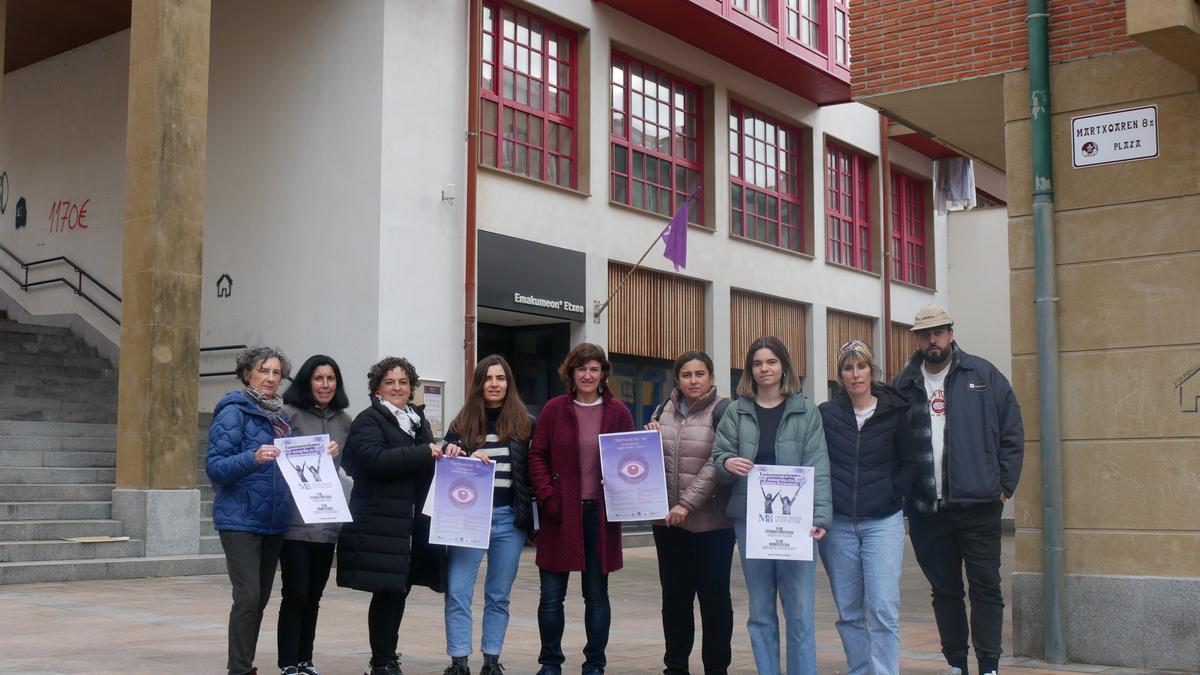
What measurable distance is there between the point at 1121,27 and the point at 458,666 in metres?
5.74

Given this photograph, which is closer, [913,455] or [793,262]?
[913,455]

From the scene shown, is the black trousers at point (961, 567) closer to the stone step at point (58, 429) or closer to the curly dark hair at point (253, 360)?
the curly dark hair at point (253, 360)

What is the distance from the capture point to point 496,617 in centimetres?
713

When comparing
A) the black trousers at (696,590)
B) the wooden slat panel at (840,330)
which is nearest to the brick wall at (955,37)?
the black trousers at (696,590)

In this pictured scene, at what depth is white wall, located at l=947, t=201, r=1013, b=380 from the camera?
27.8 meters

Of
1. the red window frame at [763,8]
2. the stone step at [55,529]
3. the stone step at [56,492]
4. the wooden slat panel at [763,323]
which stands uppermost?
the red window frame at [763,8]

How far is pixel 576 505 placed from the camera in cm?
709

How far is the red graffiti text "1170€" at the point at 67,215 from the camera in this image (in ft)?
68.2

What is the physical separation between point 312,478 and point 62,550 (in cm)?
709

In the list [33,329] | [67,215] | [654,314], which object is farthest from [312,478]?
[67,215]

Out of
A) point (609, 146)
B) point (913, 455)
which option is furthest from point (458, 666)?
point (609, 146)

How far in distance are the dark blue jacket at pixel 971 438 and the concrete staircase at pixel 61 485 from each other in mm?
8428

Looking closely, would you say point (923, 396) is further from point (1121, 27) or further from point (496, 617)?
point (1121, 27)

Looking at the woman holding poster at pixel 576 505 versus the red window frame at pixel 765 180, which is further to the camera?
the red window frame at pixel 765 180
